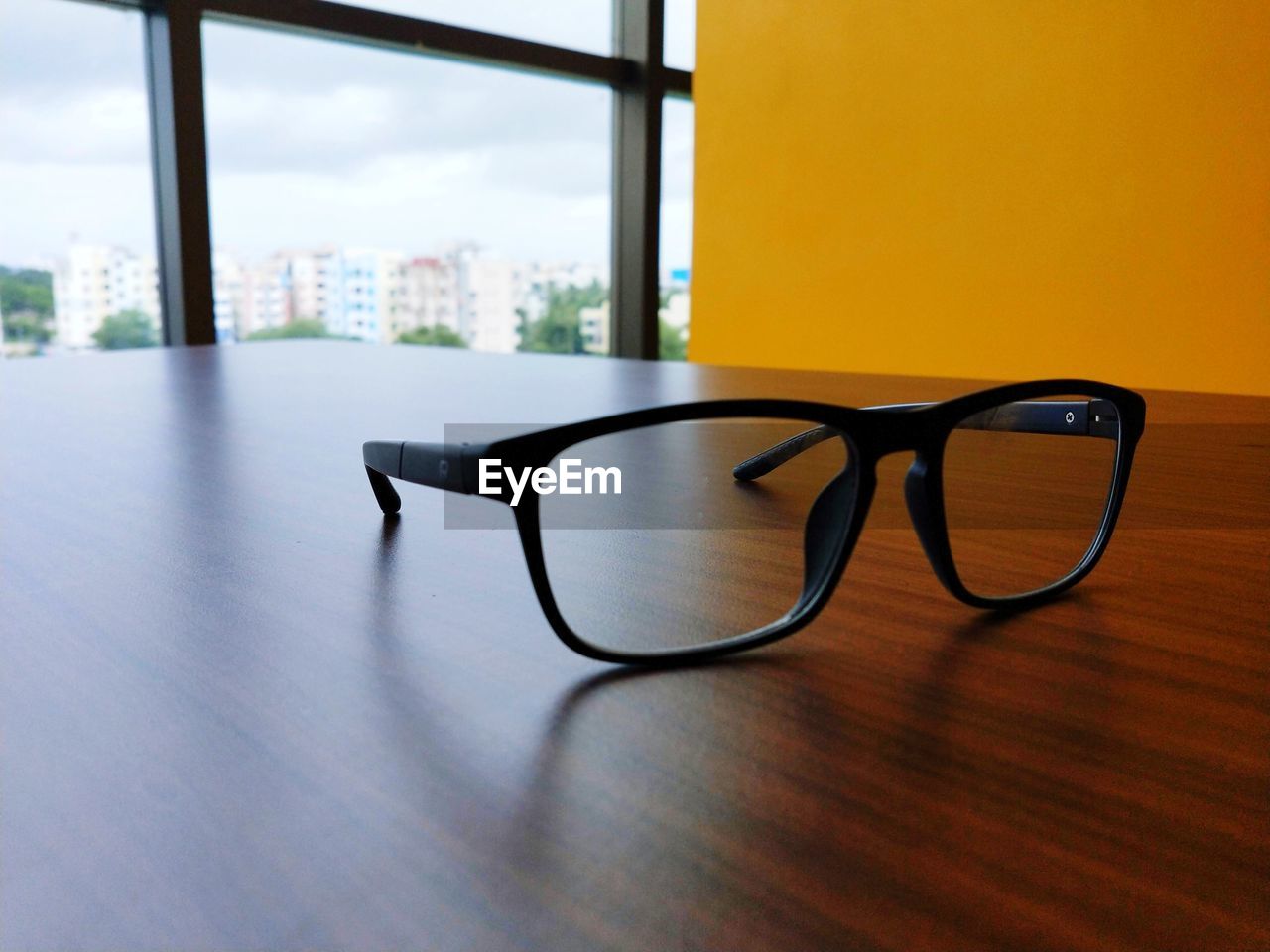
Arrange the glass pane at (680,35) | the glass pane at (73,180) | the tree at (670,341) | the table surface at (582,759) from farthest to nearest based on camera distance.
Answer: the tree at (670,341), the glass pane at (680,35), the glass pane at (73,180), the table surface at (582,759)

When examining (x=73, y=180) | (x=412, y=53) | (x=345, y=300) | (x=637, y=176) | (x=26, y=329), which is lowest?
(x=26, y=329)

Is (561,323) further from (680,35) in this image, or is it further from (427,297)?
(680,35)

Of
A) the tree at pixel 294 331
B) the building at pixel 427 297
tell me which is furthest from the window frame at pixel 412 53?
the building at pixel 427 297

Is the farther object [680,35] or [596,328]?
[596,328]

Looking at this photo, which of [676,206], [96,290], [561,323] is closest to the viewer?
[96,290]

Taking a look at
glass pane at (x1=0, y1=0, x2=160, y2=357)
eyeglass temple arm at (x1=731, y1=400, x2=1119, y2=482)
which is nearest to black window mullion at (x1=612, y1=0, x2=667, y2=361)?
glass pane at (x1=0, y1=0, x2=160, y2=357)

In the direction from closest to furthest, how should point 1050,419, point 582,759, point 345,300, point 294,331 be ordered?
1. point 582,759
2. point 1050,419
3. point 294,331
4. point 345,300

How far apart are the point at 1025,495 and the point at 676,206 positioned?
3.52 meters

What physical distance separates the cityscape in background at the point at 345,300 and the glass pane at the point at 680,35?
0.79m

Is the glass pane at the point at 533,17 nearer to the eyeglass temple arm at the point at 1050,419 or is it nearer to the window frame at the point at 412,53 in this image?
the window frame at the point at 412,53

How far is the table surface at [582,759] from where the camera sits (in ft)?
0.62

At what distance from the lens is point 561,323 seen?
374 centimetres

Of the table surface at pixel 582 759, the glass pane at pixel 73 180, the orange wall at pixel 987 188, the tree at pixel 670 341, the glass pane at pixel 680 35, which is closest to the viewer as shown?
the table surface at pixel 582 759

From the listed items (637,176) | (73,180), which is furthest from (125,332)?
(637,176)
